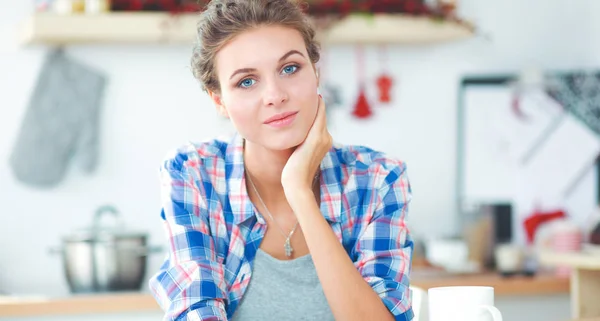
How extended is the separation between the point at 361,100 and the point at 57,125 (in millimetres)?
1245

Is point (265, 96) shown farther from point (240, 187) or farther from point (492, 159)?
point (492, 159)

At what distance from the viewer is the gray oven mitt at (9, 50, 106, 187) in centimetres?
341

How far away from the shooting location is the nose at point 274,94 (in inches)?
63.7

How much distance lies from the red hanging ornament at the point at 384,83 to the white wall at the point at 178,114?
4 cm

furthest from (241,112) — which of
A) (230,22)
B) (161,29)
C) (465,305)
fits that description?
(161,29)

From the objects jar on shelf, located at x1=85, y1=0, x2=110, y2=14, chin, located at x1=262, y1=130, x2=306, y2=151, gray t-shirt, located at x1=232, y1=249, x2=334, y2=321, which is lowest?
gray t-shirt, located at x1=232, y1=249, x2=334, y2=321

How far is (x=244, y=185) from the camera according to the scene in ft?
5.87

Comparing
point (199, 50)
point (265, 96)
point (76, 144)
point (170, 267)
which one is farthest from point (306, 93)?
point (76, 144)

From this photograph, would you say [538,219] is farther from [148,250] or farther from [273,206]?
[273,206]

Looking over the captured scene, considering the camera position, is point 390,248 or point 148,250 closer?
point 390,248

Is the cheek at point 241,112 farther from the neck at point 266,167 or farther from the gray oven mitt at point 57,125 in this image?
the gray oven mitt at point 57,125

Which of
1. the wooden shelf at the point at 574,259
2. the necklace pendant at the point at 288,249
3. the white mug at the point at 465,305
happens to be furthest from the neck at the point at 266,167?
the wooden shelf at the point at 574,259

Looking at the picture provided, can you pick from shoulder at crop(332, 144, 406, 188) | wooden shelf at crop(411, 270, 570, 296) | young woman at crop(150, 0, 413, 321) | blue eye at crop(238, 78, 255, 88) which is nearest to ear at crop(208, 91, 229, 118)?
young woman at crop(150, 0, 413, 321)

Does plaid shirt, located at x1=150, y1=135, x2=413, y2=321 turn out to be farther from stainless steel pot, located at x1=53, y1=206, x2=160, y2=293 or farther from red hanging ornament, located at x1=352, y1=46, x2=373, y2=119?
red hanging ornament, located at x1=352, y1=46, x2=373, y2=119
